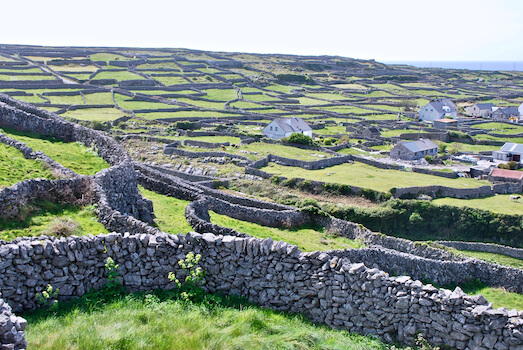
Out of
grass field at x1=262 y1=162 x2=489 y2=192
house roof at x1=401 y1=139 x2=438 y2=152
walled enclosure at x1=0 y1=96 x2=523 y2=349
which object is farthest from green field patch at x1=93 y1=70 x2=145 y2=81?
walled enclosure at x1=0 y1=96 x2=523 y2=349

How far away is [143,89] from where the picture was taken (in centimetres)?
12038

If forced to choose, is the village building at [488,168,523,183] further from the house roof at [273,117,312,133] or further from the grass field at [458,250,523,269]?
the house roof at [273,117,312,133]

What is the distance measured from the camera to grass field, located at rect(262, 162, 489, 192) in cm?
5523

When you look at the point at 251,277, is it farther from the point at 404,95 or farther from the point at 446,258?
the point at 404,95

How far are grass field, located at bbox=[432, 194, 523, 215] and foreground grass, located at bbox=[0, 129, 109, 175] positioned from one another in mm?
38290

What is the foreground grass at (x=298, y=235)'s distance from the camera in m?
27.4

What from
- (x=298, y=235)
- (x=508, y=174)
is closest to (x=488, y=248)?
(x=298, y=235)

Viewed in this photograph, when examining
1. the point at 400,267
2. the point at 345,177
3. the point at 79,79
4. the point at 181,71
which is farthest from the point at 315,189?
the point at 181,71

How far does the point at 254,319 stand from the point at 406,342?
327 centimetres

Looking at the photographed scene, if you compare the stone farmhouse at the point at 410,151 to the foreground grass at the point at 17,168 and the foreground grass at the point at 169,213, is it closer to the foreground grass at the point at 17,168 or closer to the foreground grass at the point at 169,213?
the foreground grass at the point at 169,213

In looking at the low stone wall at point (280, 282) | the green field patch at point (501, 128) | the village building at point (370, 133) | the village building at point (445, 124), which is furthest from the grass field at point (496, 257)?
the village building at point (445, 124)

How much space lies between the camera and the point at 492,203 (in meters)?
50.9

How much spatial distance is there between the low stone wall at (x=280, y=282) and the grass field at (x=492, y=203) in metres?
42.4

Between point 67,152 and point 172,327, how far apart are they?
15.7 meters
